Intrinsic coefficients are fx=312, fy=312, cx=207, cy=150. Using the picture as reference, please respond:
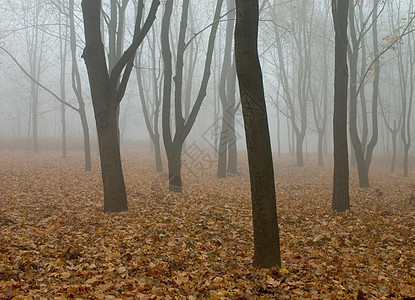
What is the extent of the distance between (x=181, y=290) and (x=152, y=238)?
194 cm

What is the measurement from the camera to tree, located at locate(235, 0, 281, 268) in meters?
3.93

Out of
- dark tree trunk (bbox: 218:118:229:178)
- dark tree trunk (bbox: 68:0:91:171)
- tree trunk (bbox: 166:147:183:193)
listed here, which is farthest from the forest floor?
dark tree trunk (bbox: 68:0:91:171)

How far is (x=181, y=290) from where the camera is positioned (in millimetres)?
3709

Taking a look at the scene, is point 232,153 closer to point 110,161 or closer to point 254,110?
point 110,161

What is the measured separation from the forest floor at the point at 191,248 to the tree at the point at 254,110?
926 mm

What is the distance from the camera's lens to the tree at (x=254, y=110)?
12.9ft

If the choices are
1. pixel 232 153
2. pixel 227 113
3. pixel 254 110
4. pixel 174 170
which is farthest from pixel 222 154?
pixel 254 110

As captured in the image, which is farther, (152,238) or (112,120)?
(112,120)

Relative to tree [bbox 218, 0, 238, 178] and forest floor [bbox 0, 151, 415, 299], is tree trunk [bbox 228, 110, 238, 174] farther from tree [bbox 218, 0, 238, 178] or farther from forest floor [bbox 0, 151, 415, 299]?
forest floor [bbox 0, 151, 415, 299]

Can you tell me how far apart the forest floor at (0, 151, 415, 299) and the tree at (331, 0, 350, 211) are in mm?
557

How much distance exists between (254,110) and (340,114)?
4.16 metres

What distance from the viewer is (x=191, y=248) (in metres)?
5.17

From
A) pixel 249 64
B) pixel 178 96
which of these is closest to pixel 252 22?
pixel 249 64

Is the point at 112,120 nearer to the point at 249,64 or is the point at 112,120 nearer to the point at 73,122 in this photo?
the point at 249,64
